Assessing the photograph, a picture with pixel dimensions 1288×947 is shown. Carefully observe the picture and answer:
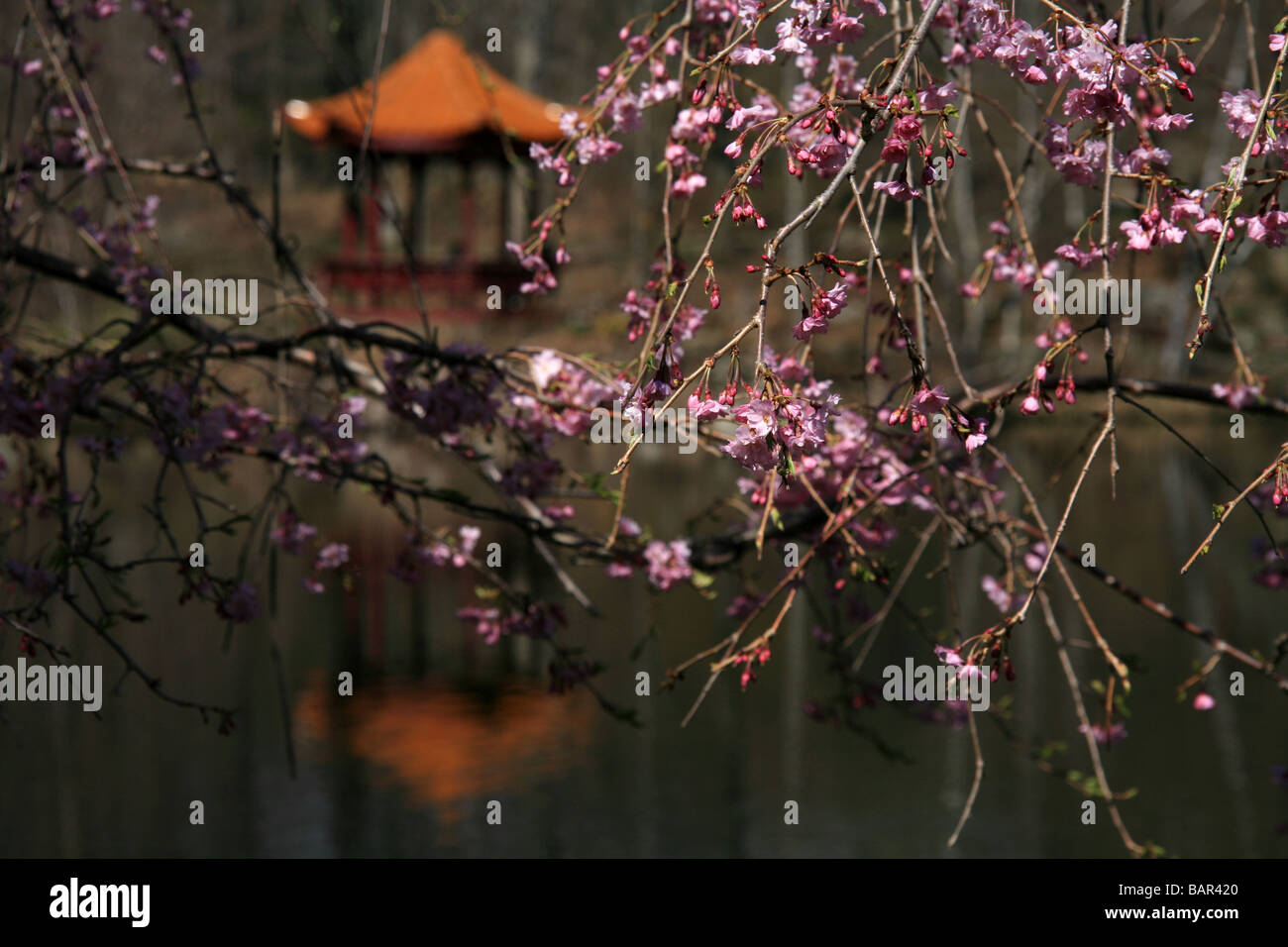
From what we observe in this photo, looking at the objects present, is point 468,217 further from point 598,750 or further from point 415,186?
point 598,750

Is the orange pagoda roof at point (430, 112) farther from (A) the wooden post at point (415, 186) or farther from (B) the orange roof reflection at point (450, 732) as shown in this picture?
(B) the orange roof reflection at point (450, 732)

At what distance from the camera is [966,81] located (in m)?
3.02

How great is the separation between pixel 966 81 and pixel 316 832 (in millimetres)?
6758

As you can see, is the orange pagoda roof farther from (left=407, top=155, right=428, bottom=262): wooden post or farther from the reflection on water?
the reflection on water

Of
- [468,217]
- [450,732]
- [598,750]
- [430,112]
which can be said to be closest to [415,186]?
[468,217]

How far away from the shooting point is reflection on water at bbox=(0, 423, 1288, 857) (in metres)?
8.38

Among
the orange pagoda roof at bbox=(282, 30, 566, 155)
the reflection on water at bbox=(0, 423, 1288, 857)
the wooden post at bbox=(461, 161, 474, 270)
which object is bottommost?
the reflection on water at bbox=(0, 423, 1288, 857)

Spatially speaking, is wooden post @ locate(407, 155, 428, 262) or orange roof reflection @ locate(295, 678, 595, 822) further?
wooden post @ locate(407, 155, 428, 262)

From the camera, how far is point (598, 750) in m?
10.2

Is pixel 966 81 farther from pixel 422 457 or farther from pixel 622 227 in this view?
pixel 622 227

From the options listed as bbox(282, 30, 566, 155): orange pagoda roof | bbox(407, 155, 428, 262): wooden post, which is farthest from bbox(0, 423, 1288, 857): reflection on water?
bbox(407, 155, 428, 262): wooden post

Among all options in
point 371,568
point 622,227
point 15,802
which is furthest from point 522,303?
point 15,802

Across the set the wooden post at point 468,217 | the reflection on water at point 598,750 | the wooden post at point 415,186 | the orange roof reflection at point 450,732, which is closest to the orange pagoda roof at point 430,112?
the wooden post at point 415,186

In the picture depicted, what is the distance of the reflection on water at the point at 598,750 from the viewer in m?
8.38
